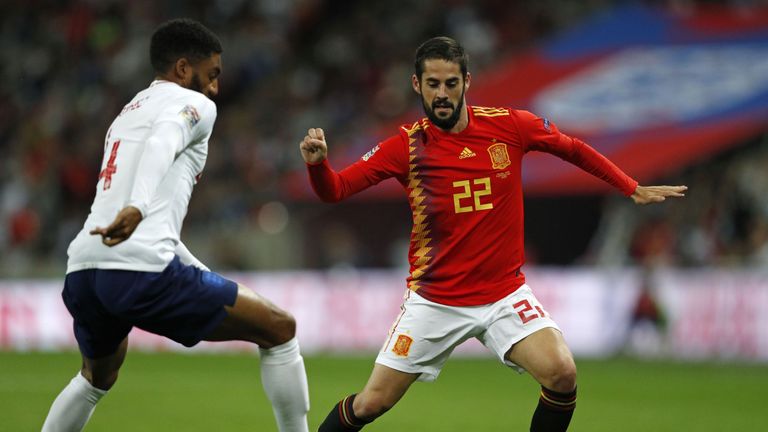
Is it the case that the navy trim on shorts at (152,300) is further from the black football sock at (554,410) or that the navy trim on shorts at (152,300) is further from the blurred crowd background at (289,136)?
the blurred crowd background at (289,136)

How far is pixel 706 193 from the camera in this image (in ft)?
55.2

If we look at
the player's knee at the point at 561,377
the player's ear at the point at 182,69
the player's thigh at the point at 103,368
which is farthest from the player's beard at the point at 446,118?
the player's thigh at the point at 103,368

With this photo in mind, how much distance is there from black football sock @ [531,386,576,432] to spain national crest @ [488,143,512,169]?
1.19 m

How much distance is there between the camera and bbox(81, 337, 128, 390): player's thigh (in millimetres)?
5961

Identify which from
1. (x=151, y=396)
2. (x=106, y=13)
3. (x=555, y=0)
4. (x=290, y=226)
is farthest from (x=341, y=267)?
(x=106, y=13)

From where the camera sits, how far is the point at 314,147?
19.4 feet

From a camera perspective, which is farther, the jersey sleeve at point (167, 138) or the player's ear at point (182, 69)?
the player's ear at point (182, 69)

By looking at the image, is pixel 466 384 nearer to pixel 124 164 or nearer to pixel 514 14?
pixel 124 164

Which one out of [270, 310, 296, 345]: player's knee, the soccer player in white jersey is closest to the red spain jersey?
[270, 310, 296, 345]: player's knee

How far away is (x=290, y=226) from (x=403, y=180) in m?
12.4

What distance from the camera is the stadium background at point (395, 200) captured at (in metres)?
11.9

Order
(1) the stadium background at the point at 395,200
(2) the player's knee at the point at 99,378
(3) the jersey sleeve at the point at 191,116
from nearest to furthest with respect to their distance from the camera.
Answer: (3) the jersey sleeve at the point at 191,116
(2) the player's knee at the point at 99,378
(1) the stadium background at the point at 395,200

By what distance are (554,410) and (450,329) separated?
68 cm

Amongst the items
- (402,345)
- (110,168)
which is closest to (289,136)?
(402,345)
